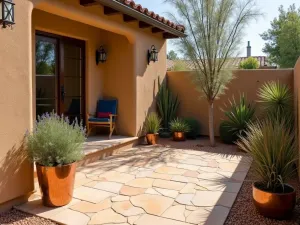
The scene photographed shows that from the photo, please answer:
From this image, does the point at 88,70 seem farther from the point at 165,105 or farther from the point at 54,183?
the point at 54,183

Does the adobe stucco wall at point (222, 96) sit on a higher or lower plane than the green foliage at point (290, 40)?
lower

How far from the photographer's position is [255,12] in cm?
680

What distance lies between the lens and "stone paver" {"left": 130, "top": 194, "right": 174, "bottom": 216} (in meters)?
3.46

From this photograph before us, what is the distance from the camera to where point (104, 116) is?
7.29m

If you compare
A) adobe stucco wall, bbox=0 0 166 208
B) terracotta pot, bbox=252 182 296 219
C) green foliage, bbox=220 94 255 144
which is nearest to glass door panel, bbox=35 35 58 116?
adobe stucco wall, bbox=0 0 166 208

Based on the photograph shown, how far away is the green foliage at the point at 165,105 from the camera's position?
8477mm

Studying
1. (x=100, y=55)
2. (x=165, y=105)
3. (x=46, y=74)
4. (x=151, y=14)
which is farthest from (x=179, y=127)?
(x=46, y=74)

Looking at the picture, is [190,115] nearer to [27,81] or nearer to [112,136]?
[112,136]

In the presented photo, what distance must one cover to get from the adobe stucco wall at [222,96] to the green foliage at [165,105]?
401 mm

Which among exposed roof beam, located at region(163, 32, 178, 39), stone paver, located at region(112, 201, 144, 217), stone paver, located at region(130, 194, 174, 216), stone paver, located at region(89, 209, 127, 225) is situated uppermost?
exposed roof beam, located at region(163, 32, 178, 39)

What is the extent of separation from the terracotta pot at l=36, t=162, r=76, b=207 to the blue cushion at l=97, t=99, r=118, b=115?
3.82m

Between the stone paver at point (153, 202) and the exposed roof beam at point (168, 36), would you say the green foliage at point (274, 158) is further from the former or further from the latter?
the exposed roof beam at point (168, 36)

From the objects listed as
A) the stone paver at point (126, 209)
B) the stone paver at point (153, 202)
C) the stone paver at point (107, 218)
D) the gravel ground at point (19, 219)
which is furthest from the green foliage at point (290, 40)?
the gravel ground at point (19, 219)

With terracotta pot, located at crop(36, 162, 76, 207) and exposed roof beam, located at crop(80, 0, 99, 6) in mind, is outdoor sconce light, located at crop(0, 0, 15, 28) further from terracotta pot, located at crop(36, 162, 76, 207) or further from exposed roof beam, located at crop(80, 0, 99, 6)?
exposed roof beam, located at crop(80, 0, 99, 6)
